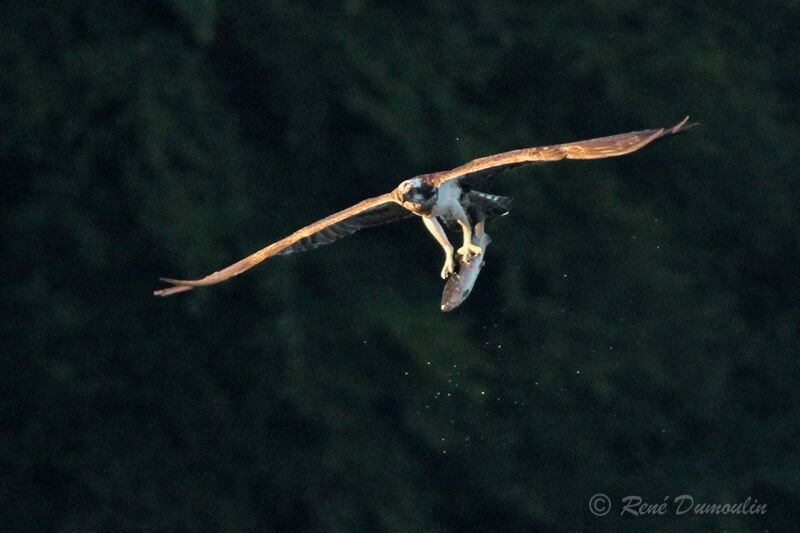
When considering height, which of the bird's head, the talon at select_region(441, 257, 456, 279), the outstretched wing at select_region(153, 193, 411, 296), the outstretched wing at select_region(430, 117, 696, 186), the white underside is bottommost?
the outstretched wing at select_region(153, 193, 411, 296)

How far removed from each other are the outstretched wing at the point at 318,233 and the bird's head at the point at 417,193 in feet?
1.26

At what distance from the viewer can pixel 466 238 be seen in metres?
13.8

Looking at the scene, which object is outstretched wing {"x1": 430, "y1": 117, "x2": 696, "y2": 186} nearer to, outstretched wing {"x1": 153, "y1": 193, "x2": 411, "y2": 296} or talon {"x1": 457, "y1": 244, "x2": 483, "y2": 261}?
talon {"x1": 457, "y1": 244, "x2": 483, "y2": 261}

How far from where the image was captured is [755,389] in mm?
22078

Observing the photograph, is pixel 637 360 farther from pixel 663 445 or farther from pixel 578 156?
pixel 578 156

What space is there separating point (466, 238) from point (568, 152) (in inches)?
55.8

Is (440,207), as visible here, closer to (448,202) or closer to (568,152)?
(448,202)

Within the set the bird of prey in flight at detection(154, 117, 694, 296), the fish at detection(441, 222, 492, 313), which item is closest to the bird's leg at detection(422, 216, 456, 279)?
the bird of prey in flight at detection(154, 117, 694, 296)

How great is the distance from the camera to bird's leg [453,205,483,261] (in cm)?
1369

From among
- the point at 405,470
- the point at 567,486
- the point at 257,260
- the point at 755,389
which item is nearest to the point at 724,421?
the point at 755,389

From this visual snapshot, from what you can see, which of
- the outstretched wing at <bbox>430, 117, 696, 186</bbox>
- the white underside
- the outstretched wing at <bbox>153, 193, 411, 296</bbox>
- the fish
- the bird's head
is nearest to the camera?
the outstretched wing at <bbox>430, 117, 696, 186</bbox>

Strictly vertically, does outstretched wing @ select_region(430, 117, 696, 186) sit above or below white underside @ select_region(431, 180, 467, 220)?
above

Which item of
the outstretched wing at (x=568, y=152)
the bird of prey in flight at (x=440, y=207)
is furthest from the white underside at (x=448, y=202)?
the outstretched wing at (x=568, y=152)

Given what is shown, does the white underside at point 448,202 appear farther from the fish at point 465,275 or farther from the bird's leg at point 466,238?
the fish at point 465,275
